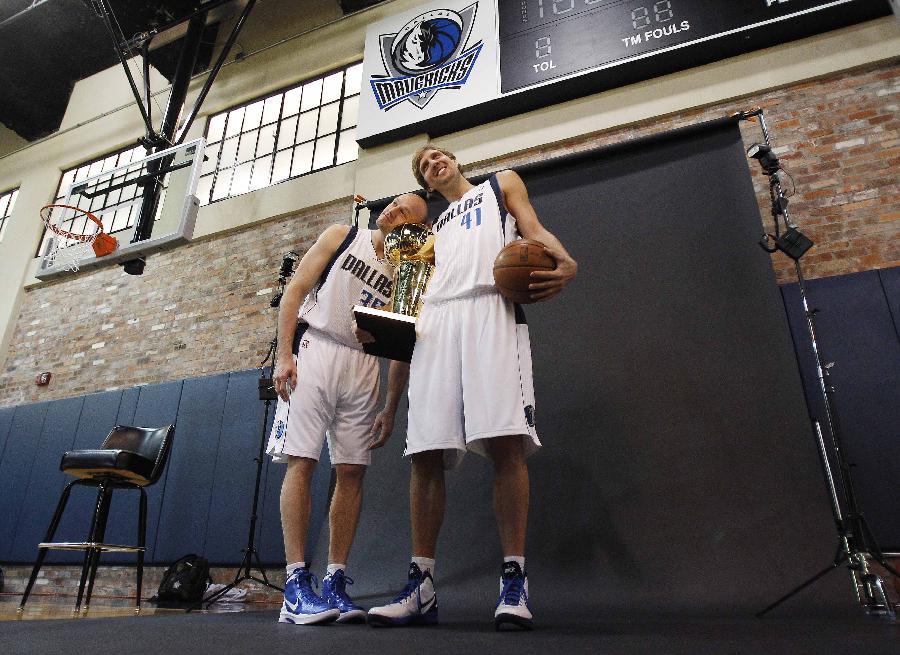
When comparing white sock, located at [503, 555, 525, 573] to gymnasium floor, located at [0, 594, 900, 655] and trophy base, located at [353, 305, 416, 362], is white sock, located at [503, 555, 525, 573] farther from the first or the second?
trophy base, located at [353, 305, 416, 362]

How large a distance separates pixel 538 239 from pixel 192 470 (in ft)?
12.7

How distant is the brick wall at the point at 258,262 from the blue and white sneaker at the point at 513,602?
2.27 m

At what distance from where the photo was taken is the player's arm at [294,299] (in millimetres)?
1987

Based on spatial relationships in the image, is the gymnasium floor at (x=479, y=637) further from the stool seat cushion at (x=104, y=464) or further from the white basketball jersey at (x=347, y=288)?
the stool seat cushion at (x=104, y=464)

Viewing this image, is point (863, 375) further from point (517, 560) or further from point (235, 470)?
point (235, 470)

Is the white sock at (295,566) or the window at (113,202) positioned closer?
the white sock at (295,566)

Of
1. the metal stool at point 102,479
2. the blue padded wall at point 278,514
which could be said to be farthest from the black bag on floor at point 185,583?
the blue padded wall at point 278,514

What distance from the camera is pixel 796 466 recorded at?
7.66 ft

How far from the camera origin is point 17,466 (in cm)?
539

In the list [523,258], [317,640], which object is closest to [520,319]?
[523,258]

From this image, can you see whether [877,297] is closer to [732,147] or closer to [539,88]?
[732,147]

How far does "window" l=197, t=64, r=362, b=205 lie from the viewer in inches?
232

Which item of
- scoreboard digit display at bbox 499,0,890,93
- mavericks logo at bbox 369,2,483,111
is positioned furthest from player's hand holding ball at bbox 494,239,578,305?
mavericks logo at bbox 369,2,483,111

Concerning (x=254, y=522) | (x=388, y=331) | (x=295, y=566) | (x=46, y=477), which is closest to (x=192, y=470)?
(x=254, y=522)
